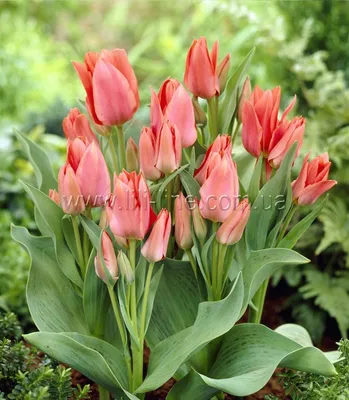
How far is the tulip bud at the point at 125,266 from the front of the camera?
2.68ft

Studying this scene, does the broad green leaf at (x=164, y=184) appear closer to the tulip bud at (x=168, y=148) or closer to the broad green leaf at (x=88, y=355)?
the tulip bud at (x=168, y=148)

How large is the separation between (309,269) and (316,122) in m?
0.40

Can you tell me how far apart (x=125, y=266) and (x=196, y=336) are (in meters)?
0.13

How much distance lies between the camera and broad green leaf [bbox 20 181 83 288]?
914 millimetres

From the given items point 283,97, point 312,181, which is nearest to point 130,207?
point 312,181

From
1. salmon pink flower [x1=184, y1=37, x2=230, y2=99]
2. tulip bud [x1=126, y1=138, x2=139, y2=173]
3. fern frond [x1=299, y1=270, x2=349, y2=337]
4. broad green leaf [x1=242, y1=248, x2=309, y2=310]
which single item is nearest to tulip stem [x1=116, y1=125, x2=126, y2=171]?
tulip bud [x1=126, y1=138, x2=139, y2=173]

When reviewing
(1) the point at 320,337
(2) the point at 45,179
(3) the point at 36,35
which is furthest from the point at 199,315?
(3) the point at 36,35

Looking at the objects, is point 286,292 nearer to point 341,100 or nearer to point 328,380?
point 341,100

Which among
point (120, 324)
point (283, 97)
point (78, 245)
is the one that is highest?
point (283, 97)

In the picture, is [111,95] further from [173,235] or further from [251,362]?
[251,362]

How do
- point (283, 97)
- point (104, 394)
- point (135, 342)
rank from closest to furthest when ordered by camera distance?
point (135, 342)
point (104, 394)
point (283, 97)

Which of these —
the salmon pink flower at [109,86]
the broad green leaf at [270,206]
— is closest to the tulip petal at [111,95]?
the salmon pink flower at [109,86]

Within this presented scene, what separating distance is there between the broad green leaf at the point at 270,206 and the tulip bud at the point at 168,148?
14cm

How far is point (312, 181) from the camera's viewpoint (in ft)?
2.88
